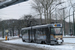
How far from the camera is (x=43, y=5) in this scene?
4419cm

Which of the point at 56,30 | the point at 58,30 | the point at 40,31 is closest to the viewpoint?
the point at 56,30

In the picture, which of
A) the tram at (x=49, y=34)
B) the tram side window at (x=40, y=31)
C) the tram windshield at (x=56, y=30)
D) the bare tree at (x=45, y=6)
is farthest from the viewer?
the bare tree at (x=45, y=6)

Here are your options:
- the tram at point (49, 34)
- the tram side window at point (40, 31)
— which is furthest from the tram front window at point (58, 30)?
the tram side window at point (40, 31)

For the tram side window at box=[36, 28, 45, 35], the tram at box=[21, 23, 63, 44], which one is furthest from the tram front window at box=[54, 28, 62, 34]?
the tram side window at box=[36, 28, 45, 35]

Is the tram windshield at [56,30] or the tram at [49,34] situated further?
the tram windshield at [56,30]

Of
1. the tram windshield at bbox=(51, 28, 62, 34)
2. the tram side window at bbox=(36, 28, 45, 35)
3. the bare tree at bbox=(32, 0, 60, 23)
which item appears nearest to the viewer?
the tram windshield at bbox=(51, 28, 62, 34)

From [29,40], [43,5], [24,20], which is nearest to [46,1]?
[43,5]

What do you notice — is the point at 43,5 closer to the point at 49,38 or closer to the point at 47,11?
the point at 47,11

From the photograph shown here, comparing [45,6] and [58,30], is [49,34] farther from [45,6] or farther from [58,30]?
[45,6]

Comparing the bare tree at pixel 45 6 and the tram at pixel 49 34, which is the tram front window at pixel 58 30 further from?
the bare tree at pixel 45 6

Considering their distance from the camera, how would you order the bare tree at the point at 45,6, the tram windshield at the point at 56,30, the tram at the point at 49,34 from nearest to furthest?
the tram at the point at 49,34 < the tram windshield at the point at 56,30 < the bare tree at the point at 45,6

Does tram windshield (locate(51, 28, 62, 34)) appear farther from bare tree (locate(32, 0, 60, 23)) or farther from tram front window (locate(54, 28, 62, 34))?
bare tree (locate(32, 0, 60, 23))

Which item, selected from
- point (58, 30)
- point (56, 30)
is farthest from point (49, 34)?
point (58, 30)

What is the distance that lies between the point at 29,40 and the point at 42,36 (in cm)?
620
